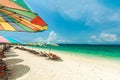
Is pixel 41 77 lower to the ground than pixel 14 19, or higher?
lower

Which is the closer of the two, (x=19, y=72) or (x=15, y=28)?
(x=15, y=28)

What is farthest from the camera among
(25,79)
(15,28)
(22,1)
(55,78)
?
(55,78)

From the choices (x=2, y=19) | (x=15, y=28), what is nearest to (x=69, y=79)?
(x=15, y=28)

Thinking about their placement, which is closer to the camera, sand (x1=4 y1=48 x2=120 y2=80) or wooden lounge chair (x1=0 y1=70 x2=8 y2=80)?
wooden lounge chair (x1=0 y1=70 x2=8 y2=80)

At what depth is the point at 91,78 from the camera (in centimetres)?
764

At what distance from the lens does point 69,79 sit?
7184 mm

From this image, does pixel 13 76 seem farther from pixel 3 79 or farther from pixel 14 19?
pixel 14 19

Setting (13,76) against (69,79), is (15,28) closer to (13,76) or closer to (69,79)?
(13,76)

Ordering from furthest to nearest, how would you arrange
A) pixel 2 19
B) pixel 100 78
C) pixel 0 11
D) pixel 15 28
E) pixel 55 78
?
1. pixel 100 78
2. pixel 55 78
3. pixel 15 28
4. pixel 2 19
5. pixel 0 11

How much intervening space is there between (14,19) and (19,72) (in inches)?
124

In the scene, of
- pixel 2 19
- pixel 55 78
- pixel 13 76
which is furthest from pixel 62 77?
pixel 2 19

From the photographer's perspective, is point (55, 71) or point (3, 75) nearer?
point (3, 75)

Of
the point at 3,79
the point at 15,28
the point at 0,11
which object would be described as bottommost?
Answer: the point at 3,79

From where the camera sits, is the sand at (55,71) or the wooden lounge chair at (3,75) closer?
the wooden lounge chair at (3,75)
